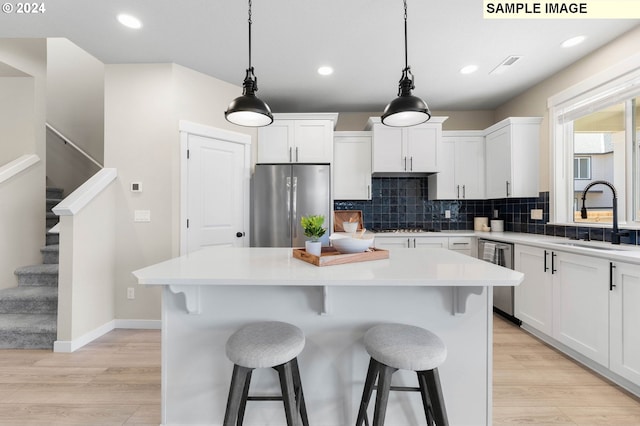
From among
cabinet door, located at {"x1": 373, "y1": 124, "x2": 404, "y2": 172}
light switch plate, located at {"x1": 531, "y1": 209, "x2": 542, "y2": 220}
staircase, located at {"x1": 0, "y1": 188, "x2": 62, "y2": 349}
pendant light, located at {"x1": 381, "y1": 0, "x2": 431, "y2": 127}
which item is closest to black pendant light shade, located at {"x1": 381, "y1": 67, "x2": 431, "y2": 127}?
pendant light, located at {"x1": 381, "y1": 0, "x2": 431, "y2": 127}

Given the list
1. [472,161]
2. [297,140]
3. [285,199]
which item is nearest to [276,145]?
[297,140]

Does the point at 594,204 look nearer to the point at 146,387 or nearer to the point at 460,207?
the point at 460,207

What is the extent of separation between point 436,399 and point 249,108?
174 cm

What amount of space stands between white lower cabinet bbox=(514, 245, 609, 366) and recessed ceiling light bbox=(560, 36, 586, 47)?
1864mm

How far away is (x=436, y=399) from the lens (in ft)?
4.06

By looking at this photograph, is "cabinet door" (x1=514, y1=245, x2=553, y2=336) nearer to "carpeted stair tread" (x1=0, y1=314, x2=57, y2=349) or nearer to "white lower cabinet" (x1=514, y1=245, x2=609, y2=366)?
"white lower cabinet" (x1=514, y1=245, x2=609, y2=366)

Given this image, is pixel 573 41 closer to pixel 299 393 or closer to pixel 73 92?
pixel 299 393

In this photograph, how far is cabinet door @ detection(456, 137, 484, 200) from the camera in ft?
13.2

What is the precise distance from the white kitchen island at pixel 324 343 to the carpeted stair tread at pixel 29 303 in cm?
217

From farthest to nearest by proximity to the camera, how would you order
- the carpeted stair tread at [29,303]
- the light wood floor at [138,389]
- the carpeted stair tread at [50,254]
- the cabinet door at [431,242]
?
1. the cabinet door at [431,242]
2. the carpeted stair tread at [50,254]
3. the carpeted stair tread at [29,303]
4. the light wood floor at [138,389]

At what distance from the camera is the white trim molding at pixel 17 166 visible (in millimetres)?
2959

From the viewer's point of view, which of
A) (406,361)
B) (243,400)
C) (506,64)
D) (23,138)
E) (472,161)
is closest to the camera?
(406,361)

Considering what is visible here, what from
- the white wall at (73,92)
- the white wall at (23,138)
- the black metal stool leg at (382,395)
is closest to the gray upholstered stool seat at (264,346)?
the black metal stool leg at (382,395)

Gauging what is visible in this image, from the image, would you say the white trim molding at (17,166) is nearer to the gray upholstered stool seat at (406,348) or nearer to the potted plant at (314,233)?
the potted plant at (314,233)
